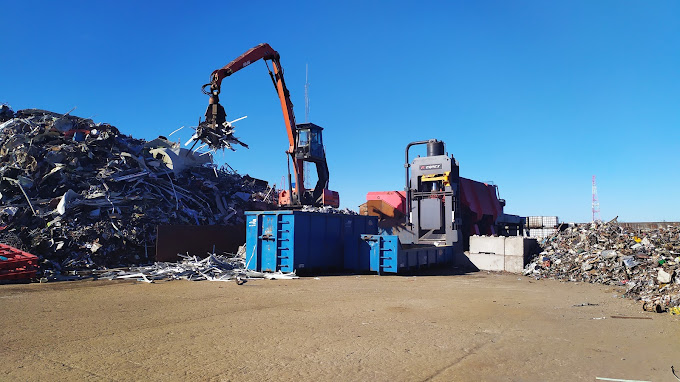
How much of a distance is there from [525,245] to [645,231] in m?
3.51

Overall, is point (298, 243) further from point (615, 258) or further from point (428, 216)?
point (615, 258)

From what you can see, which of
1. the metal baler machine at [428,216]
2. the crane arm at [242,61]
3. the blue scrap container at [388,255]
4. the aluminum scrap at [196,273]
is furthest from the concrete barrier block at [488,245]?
the crane arm at [242,61]

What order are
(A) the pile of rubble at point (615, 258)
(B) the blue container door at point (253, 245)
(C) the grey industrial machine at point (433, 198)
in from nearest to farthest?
1. (A) the pile of rubble at point (615, 258)
2. (B) the blue container door at point (253, 245)
3. (C) the grey industrial machine at point (433, 198)

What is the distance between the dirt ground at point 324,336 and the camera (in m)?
4.70

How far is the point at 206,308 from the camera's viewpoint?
813cm

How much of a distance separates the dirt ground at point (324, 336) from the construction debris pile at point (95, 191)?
15.2 ft

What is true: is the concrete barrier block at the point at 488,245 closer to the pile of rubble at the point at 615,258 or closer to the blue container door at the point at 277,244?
the pile of rubble at the point at 615,258

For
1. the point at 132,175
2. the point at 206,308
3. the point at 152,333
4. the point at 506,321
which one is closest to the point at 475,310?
the point at 506,321

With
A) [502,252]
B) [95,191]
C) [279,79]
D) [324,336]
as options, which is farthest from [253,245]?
[279,79]

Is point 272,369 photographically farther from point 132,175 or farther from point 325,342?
point 132,175

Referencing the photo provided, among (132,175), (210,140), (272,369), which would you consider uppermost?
(210,140)

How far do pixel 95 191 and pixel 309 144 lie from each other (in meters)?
8.96

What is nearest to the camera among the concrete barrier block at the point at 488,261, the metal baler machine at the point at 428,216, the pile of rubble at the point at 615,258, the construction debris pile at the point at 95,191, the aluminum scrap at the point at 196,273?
the pile of rubble at the point at 615,258

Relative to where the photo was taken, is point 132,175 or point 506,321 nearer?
point 506,321
